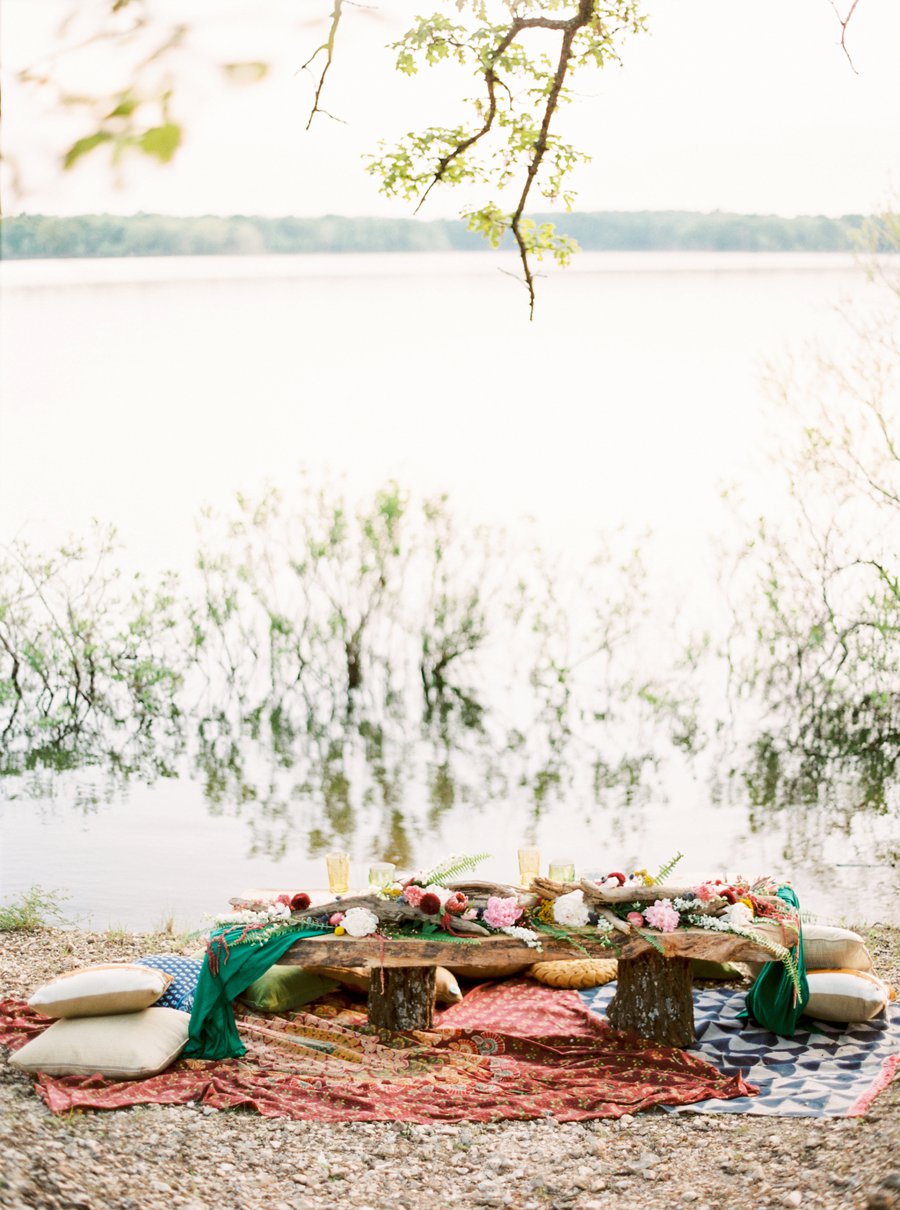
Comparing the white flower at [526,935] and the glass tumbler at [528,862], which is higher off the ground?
the glass tumbler at [528,862]

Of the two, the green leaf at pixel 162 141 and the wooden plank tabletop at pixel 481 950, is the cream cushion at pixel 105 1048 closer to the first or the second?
the wooden plank tabletop at pixel 481 950

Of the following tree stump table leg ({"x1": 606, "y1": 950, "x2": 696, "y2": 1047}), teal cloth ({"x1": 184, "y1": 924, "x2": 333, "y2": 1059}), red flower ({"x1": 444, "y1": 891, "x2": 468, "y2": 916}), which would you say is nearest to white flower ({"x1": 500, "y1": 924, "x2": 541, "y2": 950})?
red flower ({"x1": 444, "y1": 891, "x2": 468, "y2": 916})

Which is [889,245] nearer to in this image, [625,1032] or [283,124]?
[283,124]

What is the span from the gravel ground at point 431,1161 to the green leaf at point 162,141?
2206 mm

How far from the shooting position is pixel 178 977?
4629 mm

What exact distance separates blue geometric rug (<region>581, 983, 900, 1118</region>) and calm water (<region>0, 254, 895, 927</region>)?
1.88m

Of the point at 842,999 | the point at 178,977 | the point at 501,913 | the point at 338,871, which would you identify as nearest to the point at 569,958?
the point at 501,913

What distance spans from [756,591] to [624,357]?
432 inches

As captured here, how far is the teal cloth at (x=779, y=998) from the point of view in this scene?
456cm

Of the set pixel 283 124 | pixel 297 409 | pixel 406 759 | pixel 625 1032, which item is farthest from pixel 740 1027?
pixel 297 409

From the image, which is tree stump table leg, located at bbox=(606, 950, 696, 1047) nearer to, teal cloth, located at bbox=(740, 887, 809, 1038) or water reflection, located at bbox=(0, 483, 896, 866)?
teal cloth, located at bbox=(740, 887, 809, 1038)

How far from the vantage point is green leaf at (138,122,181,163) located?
1.70 meters

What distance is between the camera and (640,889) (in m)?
4.46

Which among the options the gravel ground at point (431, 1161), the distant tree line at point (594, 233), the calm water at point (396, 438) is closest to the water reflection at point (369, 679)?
the calm water at point (396, 438)
